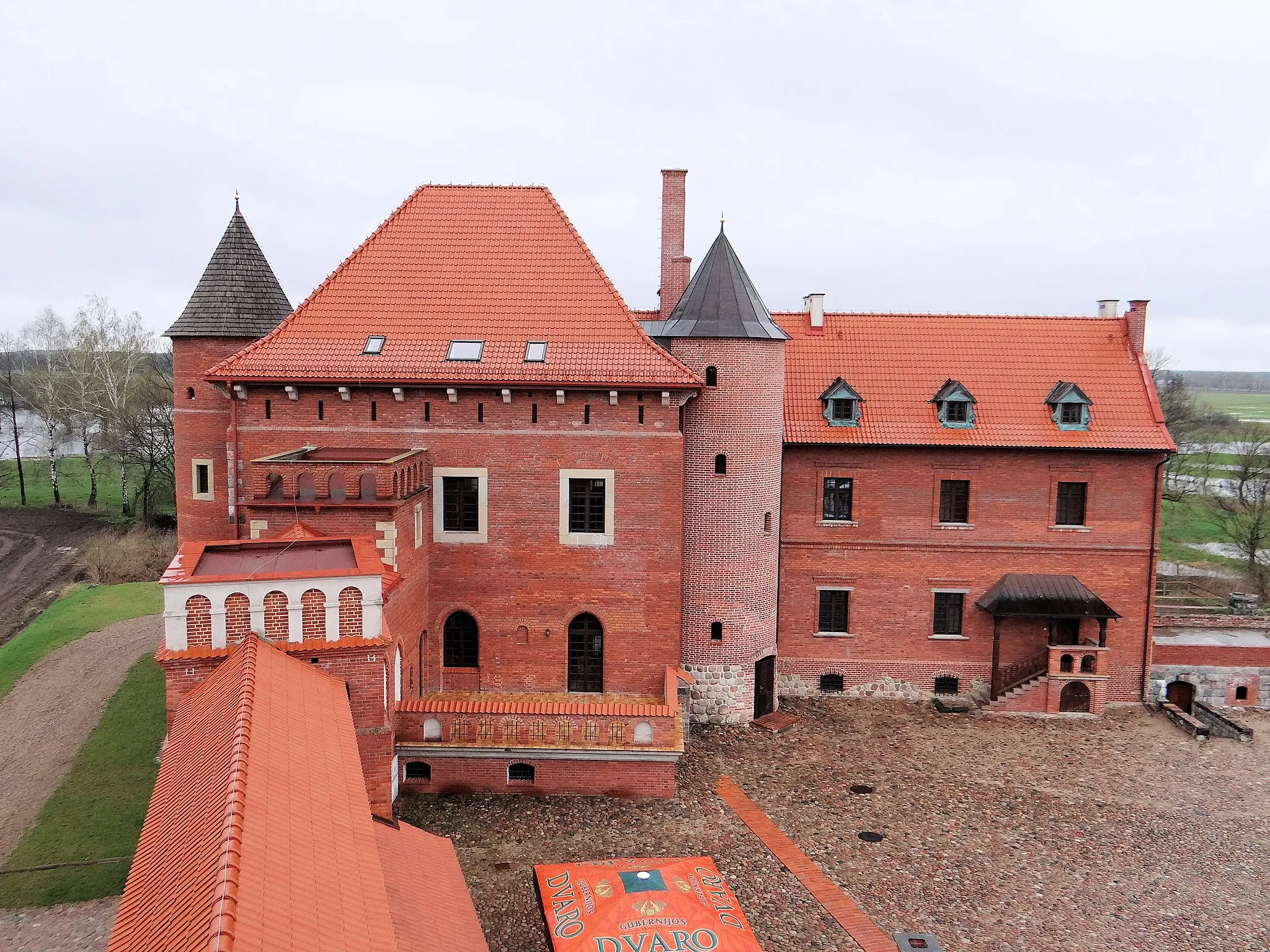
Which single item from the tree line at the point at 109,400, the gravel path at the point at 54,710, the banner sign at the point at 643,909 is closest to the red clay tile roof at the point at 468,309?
the gravel path at the point at 54,710

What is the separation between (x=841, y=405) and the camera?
70.3 feet

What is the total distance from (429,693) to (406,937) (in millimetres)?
9679

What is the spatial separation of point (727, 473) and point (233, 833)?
1337 centimetres

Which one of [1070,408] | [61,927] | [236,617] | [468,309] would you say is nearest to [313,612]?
[236,617]

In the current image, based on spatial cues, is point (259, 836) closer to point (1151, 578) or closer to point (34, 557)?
point (1151, 578)

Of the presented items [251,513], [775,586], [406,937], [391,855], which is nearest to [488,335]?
[251,513]

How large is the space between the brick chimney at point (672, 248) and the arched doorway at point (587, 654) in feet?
25.2

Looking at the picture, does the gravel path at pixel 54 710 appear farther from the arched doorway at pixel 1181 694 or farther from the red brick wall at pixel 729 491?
the arched doorway at pixel 1181 694

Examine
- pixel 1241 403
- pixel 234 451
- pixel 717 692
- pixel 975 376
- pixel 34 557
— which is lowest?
pixel 34 557

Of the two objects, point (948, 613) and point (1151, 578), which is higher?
point (1151, 578)

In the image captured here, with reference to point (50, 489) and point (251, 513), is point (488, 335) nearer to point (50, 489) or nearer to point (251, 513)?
point (251, 513)

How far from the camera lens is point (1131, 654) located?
21438mm

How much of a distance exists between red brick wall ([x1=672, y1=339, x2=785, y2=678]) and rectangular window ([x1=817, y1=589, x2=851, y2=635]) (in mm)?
3119

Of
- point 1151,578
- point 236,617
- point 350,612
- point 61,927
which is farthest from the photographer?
point 1151,578
